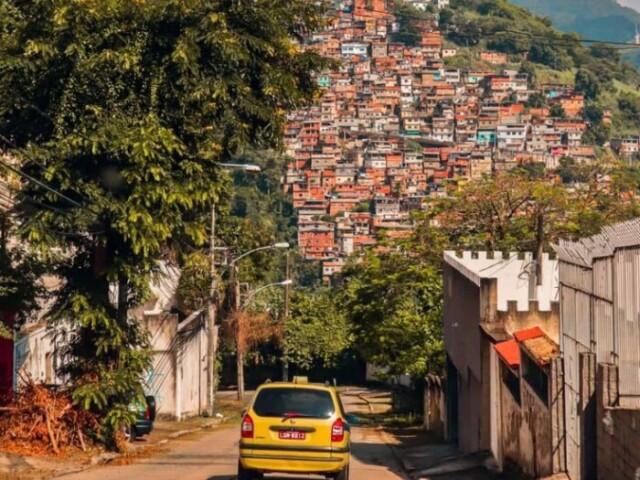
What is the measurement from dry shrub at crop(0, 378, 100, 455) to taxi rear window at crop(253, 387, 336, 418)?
269 inches

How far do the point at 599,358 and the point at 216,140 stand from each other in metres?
13.0

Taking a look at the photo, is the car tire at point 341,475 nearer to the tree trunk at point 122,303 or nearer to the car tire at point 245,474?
the car tire at point 245,474

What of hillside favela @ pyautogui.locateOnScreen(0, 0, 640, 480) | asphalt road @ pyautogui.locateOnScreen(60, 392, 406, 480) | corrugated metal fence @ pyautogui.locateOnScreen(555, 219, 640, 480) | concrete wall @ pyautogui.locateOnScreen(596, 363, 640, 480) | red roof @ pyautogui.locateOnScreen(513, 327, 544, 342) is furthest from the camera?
red roof @ pyautogui.locateOnScreen(513, 327, 544, 342)

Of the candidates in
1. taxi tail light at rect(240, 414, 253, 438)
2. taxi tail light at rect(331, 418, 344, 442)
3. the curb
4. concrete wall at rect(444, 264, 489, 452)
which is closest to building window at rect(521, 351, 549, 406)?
taxi tail light at rect(331, 418, 344, 442)

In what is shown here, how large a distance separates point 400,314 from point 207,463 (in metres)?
24.7

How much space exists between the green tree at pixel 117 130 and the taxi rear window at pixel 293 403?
6229 mm

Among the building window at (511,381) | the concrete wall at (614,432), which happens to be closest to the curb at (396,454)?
the building window at (511,381)

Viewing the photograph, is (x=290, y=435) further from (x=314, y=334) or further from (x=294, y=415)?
(x=314, y=334)

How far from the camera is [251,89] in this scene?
97.8 ft

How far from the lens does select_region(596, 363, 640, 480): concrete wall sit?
16.1 metres

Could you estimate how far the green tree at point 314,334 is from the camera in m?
83.9

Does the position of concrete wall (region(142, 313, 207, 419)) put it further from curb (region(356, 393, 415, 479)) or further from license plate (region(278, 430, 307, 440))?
license plate (region(278, 430, 307, 440))

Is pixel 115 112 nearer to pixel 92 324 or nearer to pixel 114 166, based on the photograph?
pixel 114 166

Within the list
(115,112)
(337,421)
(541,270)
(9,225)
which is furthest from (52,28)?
(541,270)
